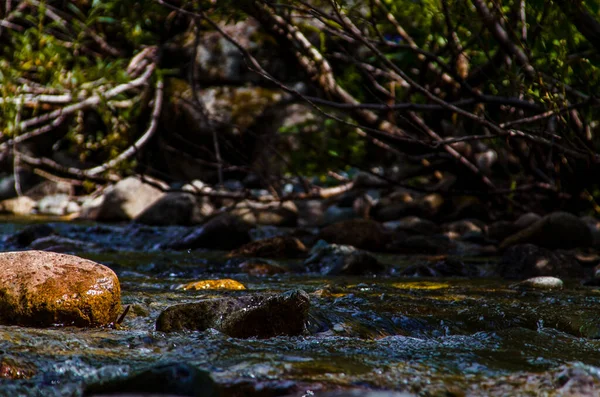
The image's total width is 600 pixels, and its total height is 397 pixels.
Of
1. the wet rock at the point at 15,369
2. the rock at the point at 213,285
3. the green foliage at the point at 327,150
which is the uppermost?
the green foliage at the point at 327,150

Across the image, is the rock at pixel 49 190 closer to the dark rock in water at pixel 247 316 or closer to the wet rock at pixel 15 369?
the dark rock in water at pixel 247 316

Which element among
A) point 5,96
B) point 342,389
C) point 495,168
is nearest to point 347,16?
point 342,389

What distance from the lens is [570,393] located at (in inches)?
64.6

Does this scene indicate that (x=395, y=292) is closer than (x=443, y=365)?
No

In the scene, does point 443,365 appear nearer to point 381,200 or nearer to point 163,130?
point 381,200

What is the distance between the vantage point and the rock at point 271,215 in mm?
7005

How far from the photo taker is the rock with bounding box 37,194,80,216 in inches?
367

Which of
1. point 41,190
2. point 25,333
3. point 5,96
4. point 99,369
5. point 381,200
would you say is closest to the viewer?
point 99,369

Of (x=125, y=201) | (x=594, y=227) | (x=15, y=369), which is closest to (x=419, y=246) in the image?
(x=594, y=227)

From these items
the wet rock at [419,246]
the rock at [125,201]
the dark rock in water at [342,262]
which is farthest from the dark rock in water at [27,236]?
the wet rock at [419,246]

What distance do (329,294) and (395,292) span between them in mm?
397

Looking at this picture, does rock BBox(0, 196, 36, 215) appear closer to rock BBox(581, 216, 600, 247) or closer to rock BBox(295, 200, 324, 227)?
rock BBox(295, 200, 324, 227)

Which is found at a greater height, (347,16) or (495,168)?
(347,16)

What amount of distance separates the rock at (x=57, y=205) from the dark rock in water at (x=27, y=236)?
346 cm
